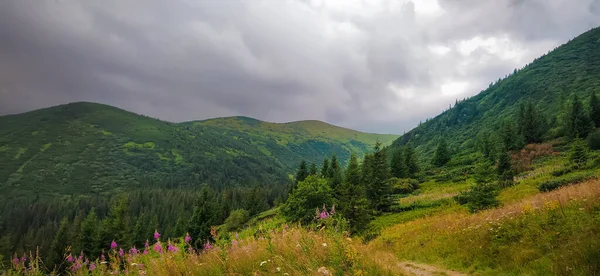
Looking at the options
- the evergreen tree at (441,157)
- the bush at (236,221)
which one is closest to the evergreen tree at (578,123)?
the evergreen tree at (441,157)

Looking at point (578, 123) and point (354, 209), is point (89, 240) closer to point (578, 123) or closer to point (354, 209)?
point (354, 209)

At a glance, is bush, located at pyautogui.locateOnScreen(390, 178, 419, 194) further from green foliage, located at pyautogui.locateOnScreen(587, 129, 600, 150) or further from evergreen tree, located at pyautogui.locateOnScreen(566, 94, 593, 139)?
evergreen tree, located at pyautogui.locateOnScreen(566, 94, 593, 139)

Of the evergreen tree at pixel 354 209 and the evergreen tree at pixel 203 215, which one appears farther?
the evergreen tree at pixel 203 215

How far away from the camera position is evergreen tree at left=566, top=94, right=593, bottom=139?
51.5m

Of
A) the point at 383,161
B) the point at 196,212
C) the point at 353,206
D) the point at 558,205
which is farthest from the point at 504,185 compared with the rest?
the point at 196,212

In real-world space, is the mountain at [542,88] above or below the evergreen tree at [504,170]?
above

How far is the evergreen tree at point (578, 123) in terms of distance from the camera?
51500 millimetres

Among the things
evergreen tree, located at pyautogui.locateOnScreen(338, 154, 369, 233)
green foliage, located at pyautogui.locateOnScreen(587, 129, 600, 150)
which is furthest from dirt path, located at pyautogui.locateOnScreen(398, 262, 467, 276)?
green foliage, located at pyautogui.locateOnScreen(587, 129, 600, 150)

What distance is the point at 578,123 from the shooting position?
53062mm

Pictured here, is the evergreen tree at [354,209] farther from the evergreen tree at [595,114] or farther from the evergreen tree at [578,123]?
the evergreen tree at [595,114]

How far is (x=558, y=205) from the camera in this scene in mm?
8789

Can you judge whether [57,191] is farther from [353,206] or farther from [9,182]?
[353,206]

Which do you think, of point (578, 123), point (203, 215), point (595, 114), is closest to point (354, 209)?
point (203, 215)

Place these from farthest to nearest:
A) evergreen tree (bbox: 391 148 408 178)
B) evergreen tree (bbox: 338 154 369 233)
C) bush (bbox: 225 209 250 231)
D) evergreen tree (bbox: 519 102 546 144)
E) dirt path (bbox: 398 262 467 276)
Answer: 1. evergreen tree (bbox: 519 102 546 144)
2. evergreen tree (bbox: 391 148 408 178)
3. bush (bbox: 225 209 250 231)
4. evergreen tree (bbox: 338 154 369 233)
5. dirt path (bbox: 398 262 467 276)
